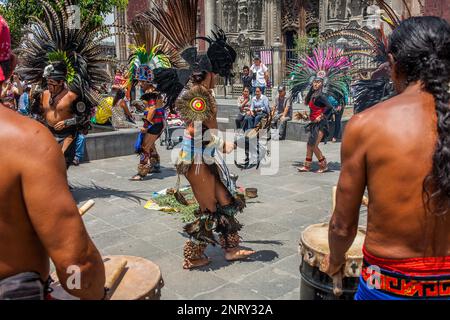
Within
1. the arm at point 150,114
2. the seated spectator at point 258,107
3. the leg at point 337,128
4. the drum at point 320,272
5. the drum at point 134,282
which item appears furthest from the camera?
the leg at point 337,128

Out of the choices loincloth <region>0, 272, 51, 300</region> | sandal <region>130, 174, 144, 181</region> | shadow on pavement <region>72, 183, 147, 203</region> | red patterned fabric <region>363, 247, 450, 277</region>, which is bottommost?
shadow on pavement <region>72, 183, 147, 203</region>

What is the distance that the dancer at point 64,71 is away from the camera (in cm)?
652

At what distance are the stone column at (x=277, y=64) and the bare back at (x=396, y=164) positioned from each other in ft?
63.4

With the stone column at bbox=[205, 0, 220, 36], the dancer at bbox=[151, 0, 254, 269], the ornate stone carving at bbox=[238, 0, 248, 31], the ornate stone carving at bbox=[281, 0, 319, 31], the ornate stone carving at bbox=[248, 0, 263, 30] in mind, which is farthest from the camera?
the stone column at bbox=[205, 0, 220, 36]

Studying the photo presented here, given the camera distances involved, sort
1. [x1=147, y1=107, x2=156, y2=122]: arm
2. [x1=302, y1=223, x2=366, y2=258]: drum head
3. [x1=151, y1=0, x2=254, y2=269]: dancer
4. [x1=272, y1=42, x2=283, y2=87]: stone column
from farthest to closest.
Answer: [x1=272, y1=42, x2=283, y2=87]: stone column < [x1=147, y1=107, x2=156, y2=122]: arm < [x1=151, y1=0, x2=254, y2=269]: dancer < [x1=302, y1=223, x2=366, y2=258]: drum head

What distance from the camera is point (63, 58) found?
663 centimetres

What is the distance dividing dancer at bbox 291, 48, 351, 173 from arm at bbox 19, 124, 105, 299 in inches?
277

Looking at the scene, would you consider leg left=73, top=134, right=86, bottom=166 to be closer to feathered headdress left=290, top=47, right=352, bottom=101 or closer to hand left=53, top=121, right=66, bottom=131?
hand left=53, top=121, right=66, bottom=131

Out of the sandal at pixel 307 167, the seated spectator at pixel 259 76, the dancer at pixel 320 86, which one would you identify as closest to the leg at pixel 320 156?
the dancer at pixel 320 86

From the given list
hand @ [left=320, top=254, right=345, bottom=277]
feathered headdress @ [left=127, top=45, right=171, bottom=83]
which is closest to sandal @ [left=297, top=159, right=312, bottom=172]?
feathered headdress @ [left=127, top=45, right=171, bottom=83]

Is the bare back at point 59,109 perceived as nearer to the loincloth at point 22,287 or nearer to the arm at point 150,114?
the arm at point 150,114

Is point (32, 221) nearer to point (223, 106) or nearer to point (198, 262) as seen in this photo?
point (198, 262)

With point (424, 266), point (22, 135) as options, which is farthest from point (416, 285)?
point (22, 135)

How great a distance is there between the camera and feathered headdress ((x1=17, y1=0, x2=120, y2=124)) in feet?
21.8
